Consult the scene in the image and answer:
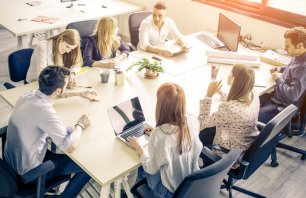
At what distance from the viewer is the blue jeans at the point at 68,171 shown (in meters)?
2.44

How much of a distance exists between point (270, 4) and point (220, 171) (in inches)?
114

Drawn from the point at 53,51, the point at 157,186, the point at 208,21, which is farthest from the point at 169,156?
the point at 208,21

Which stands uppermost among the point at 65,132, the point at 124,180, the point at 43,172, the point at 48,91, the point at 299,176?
the point at 48,91

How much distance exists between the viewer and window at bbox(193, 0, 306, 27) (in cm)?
388

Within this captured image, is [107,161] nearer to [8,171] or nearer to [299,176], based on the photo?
[8,171]

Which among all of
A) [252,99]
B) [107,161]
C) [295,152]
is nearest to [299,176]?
[295,152]

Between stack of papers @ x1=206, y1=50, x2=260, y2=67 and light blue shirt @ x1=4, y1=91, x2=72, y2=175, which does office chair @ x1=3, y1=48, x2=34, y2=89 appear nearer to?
light blue shirt @ x1=4, y1=91, x2=72, y2=175

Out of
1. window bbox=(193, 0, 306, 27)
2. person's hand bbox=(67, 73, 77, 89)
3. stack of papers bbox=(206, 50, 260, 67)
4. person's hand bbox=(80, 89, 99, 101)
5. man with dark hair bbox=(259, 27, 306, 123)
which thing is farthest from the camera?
window bbox=(193, 0, 306, 27)

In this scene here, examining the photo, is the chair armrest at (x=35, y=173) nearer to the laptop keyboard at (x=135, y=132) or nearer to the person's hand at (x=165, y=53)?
the laptop keyboard at (x=135, y=132)

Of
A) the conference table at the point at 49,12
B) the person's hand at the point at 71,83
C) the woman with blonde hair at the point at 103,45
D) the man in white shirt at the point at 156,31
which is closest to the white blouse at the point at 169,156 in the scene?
the person's hand at the point at 71,83

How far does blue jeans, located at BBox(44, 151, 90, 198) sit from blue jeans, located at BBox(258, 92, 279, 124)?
1.62 m

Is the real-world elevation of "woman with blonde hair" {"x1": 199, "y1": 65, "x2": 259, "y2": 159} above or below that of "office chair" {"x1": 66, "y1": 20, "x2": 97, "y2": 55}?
below

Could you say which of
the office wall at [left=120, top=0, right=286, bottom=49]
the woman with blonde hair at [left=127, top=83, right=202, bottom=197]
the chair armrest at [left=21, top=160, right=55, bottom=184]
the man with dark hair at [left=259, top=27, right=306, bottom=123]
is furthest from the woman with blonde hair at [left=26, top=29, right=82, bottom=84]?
the office wall at [left=120, top=0, right=286, bottom=49]

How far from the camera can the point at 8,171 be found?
6.70ft
